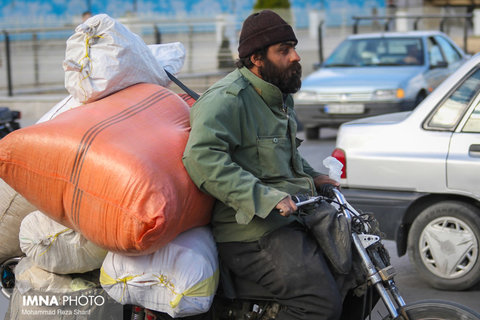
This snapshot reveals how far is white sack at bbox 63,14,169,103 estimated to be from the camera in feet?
10.6

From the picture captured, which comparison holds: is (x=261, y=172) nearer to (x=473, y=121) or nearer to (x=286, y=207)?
(x=286, y=207)

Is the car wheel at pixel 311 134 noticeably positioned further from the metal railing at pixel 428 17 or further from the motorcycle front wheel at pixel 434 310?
the motorcycle front wheel at pixel 434 310

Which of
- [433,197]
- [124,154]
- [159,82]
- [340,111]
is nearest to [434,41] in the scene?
[340,111]

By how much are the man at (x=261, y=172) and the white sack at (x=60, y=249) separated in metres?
0.52

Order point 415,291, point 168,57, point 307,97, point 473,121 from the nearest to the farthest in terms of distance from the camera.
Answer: point 168,57 < point 473,121 < point 415,291 < point 307,97

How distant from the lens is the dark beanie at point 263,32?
3.01m

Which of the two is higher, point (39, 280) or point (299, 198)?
point (299, 198)

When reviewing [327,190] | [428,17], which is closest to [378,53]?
[428,17]

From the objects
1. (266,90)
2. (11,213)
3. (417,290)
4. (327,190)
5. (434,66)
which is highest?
(266,90)

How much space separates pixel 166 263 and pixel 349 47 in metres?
11.3

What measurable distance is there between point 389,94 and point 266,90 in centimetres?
914

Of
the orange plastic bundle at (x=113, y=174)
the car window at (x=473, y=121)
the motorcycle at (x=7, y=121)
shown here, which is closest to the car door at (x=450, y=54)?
the motorcycle at (x=7, y=121)

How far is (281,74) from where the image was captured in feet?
9.96

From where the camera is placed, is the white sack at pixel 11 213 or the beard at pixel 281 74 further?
the white sack at pixel 11 213
